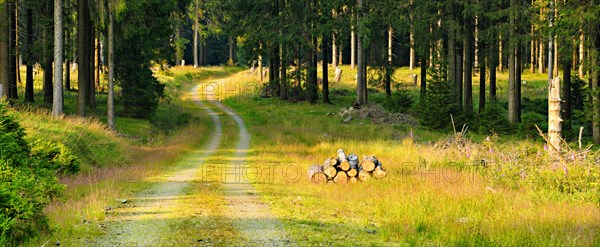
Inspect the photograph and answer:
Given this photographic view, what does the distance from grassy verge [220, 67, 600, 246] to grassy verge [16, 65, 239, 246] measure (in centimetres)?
339

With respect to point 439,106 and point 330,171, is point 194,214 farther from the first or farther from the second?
point 439,106

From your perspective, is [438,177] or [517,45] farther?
[517,45]

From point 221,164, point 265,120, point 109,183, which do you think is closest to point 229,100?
point 265,120

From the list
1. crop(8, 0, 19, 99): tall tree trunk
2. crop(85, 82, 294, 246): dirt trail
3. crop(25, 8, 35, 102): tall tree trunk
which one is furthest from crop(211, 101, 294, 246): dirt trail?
crop(8, 0, 19, 99): tall tree trunk

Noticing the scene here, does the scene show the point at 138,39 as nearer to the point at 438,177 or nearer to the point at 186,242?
the point at 438,177

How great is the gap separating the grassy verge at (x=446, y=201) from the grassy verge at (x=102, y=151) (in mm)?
3393

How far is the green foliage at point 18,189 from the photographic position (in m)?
7.25

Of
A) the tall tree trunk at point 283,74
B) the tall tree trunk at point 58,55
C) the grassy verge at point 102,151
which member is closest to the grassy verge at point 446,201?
the grassy verge at point 102,151

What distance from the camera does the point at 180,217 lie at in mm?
9383

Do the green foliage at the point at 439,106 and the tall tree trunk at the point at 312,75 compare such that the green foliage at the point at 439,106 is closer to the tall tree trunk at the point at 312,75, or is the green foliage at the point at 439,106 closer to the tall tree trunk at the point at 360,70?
the tall tree trunk at the point at 360,70

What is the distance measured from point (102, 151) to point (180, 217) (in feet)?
32.4

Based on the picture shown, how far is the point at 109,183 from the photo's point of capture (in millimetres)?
13062

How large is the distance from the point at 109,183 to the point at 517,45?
22.5m

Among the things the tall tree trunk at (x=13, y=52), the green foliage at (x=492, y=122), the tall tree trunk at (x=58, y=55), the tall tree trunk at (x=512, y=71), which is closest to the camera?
the tall tree trunk at (x=58, y=55)
